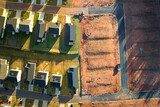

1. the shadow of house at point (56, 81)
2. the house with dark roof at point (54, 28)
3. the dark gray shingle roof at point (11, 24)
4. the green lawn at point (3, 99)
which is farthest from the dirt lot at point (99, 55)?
the green lawn at point (3, 99)

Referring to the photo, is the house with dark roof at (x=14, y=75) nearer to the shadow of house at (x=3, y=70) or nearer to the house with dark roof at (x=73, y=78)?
the shadow of house at (x=3, y=70)

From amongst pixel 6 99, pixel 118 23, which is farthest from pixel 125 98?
pixel 6 99

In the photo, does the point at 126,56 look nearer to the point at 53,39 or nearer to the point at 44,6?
the point at 53,39

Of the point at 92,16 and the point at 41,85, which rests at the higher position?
the point at 92,16

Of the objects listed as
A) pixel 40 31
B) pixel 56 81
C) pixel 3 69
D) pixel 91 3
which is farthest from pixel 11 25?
pixel 91 3

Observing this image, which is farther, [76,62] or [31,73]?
[76,62]

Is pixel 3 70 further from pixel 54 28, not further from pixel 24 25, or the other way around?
pixel 54 28
